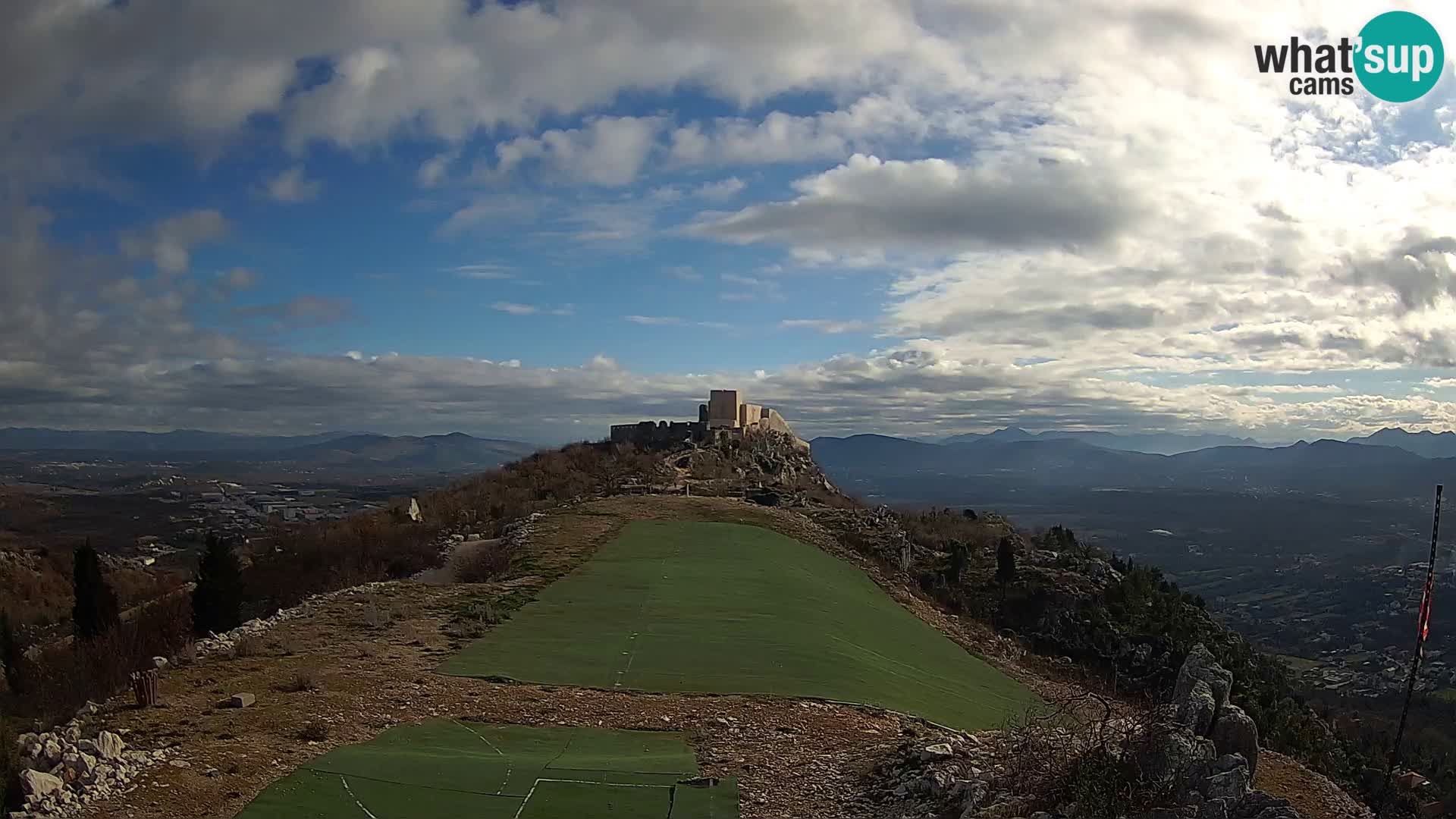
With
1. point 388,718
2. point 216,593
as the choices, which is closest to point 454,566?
point 216,593

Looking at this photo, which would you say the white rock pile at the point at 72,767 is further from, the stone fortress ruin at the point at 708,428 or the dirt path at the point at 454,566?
the stone fortress ruin at the point at 708,428

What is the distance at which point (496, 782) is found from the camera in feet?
32.6

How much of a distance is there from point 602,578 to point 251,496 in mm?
105531

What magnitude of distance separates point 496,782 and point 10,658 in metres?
15.4

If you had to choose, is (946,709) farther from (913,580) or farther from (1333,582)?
(1333,582)

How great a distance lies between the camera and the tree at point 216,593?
19344 mm

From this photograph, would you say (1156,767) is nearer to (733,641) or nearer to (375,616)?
(733,641)

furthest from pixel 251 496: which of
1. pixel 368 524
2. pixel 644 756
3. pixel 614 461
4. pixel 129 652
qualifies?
pixel 644 756

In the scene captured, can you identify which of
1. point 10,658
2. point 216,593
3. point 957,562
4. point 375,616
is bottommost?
point 957,562

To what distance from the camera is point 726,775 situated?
1054cm

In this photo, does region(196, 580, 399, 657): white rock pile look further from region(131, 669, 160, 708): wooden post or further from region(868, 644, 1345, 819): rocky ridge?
region(868, 644, 1345, 819): rocky ridge

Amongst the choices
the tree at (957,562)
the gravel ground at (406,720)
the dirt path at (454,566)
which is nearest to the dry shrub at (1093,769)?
the gravel ground at (406,720)

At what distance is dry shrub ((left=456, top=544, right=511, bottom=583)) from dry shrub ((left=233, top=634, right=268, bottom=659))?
7.81 m

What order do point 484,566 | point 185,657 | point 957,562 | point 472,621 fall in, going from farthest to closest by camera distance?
point 957,562
point 484,566
point 472,621
point 185,657
